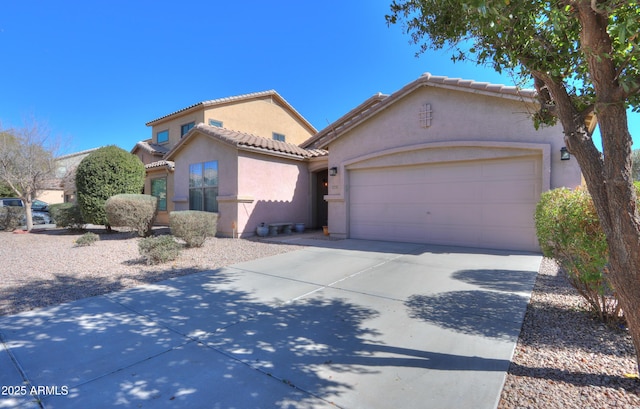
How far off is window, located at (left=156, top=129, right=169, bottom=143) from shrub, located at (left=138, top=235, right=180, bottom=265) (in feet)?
52.9

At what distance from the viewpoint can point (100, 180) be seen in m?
12.0

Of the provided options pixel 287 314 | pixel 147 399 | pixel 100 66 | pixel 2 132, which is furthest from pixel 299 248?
pixel 2 132

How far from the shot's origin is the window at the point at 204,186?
1296cm

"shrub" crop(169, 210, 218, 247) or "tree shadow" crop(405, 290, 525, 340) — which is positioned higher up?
"shrub" crop(169, 210, 218, 247)

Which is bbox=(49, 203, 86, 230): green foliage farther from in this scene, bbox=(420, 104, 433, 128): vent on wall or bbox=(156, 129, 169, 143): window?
bbox=(420, 104, 433, 128): vent on wall

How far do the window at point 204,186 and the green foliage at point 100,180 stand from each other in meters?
2.60

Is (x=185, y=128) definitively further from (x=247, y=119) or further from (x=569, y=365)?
(x=569, y=365)

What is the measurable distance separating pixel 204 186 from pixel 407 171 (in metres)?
8.84

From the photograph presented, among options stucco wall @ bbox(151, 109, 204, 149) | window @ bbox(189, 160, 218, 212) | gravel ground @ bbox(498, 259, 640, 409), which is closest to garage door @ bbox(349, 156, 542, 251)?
gravel ground @ bbox(498, 259, 640, 409)

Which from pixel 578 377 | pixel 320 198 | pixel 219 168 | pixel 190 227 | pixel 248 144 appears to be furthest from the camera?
pixel 320 198

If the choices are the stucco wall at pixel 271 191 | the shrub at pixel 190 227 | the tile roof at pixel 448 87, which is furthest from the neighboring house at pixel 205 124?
the tile roof at pixel 448 87

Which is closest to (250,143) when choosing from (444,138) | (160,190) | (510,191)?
(444,138)

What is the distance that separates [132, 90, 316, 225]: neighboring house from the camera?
16.2m

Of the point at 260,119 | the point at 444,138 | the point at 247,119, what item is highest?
the point at 260,119
